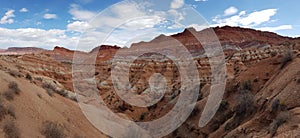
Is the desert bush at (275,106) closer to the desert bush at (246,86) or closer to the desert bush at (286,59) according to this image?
the desert bush at (246,86)

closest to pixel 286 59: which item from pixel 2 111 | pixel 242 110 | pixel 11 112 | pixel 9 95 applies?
pixel 242 110

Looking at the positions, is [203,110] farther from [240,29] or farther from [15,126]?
[240,29]

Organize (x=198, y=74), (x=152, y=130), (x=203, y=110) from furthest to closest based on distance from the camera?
(x=198, y=74) → (x=152, y=130) → (x=203, y=110)

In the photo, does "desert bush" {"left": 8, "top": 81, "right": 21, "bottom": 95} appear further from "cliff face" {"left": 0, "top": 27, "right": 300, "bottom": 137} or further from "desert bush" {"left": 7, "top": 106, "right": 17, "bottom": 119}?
"desert bush" {"left": 7, "top": 106, "right": 17, "bottom": 119}

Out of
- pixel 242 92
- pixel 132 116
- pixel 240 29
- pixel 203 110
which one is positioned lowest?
pixel 132 116

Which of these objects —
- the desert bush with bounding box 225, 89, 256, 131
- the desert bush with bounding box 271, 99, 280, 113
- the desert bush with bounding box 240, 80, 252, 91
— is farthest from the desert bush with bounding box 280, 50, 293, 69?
the desert bush with bounding box 271, 99, 280, 113

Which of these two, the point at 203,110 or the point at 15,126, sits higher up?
the point at 15,126

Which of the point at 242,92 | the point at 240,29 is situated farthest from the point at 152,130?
the point at 240,29

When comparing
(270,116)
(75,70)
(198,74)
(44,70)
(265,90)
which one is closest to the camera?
(270,116)
